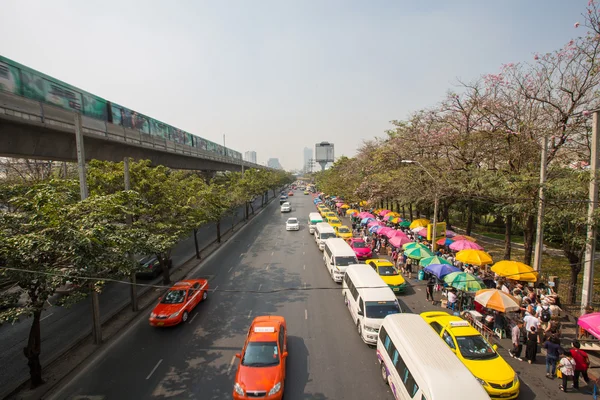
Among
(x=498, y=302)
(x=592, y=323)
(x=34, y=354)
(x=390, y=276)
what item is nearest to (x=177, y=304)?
(x=34, y=354)

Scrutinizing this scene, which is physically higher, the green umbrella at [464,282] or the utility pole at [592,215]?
the utility pole at [592,215]

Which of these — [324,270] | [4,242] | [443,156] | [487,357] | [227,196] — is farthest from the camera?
[227,196]

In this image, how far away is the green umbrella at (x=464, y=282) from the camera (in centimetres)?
1300

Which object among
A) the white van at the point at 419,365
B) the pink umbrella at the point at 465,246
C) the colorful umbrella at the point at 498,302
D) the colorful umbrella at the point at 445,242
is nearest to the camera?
the white van at the point at 419,365

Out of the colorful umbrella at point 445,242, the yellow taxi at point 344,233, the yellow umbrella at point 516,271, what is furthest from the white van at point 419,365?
the yellow taxi at point 344,233

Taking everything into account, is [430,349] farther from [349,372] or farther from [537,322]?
[537,322]

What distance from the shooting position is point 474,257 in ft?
52.5

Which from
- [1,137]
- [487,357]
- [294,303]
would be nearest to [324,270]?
[294,303]

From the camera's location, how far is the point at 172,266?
69.7 feet

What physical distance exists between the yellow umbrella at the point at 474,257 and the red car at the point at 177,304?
14.1m

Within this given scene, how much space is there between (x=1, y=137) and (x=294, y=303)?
1418cm

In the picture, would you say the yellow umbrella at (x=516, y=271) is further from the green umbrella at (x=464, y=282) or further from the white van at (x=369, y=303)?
the white van at (x=369, y=303)

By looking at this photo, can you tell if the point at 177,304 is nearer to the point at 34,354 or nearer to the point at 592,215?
the point at 34,354

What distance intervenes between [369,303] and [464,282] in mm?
5168
